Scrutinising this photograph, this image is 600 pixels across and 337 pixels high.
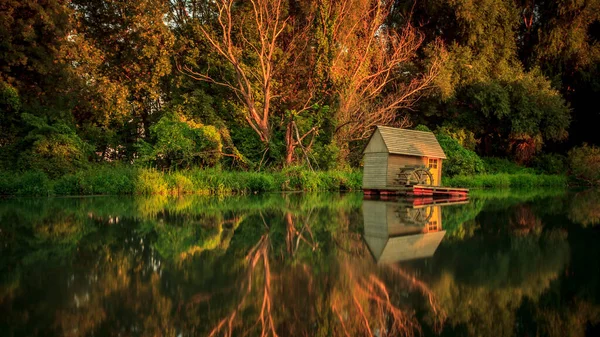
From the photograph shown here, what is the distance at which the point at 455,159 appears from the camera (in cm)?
3056

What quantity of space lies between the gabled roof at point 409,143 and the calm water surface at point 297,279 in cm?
1157

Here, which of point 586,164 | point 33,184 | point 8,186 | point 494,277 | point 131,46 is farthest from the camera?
point 586,164

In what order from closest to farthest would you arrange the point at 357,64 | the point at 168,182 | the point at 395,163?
the point at 168,182, the point at 395,163, the point at 357,64

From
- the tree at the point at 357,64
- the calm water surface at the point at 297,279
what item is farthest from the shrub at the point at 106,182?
the tree at the point at 357,64

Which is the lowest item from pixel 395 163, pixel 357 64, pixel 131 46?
pixel 395 163

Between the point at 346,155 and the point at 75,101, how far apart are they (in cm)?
1269

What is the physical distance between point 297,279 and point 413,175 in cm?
1704

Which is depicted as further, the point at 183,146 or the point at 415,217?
the point at 183,146

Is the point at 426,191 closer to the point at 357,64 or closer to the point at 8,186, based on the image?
the point at 357,64

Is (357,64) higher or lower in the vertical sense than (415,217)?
higher

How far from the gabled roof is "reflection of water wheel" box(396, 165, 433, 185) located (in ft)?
2.16

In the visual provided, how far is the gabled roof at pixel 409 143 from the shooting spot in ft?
74.3

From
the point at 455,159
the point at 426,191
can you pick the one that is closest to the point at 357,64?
the point at 455,159

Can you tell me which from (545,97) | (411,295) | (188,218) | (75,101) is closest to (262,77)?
(75,101)
